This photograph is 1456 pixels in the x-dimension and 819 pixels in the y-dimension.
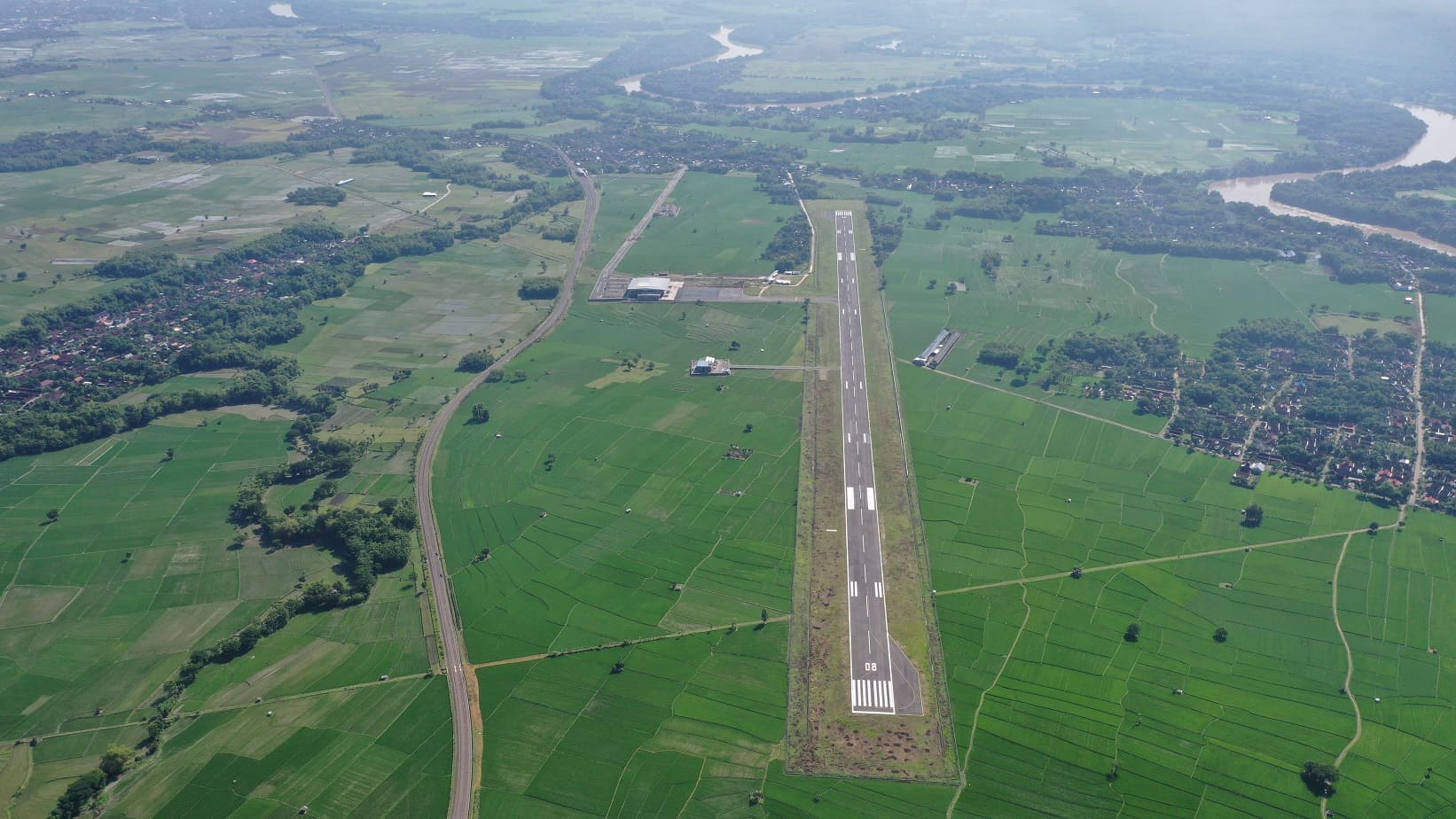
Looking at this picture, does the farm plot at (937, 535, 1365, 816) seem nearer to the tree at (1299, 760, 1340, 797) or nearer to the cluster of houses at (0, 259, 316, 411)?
the tree at (1299, 760, 1340, 797)

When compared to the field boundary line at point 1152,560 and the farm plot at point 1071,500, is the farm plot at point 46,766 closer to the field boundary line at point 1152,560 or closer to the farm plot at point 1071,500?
the field boundary line at point 1152,560

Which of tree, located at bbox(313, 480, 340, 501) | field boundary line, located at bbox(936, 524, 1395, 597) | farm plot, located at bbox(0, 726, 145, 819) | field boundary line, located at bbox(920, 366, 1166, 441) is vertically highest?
field boundary line, located at bbox(920, 366, 1166, 441)

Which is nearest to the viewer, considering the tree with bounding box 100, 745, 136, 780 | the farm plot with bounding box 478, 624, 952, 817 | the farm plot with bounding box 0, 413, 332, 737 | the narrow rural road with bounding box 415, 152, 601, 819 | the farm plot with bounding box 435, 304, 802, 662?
the farm plot with bounding box 478, 624, 952, 817

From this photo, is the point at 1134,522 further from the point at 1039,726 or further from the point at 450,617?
the point at 450,617

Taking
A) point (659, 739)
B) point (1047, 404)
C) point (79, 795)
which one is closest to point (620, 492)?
point (659, 739)

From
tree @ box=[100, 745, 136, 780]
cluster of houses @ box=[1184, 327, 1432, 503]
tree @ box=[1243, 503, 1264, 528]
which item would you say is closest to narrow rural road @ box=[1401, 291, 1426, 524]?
cluster of houses @ box=[1184, 327, 1432, 503]

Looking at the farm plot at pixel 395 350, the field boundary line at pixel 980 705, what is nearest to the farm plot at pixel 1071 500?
the field boundary line at pixel 980 705

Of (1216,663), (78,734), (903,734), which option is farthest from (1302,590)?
(78,734)

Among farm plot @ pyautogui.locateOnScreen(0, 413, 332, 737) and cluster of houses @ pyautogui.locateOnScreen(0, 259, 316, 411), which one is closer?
farm plot @ pyautogui.locateOnScreen(0, 413, 332, 737)
